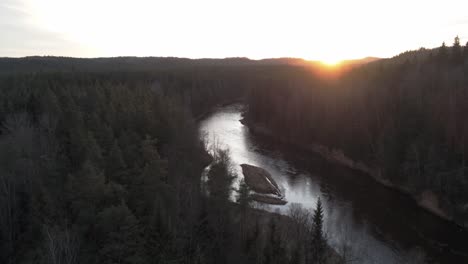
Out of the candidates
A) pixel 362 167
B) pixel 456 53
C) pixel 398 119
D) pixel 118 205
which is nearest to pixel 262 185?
pixel 362 167

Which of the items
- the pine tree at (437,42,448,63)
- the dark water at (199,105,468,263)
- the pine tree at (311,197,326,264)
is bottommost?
the dark water at (199,105,468,263)

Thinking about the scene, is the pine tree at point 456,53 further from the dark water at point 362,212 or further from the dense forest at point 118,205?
the dense forest at point 118,205

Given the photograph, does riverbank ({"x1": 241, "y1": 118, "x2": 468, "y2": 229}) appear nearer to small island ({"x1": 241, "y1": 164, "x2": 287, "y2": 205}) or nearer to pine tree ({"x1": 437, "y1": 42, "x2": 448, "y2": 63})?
small island ({"x1": 241, "y1": 164, "x2": 287, "y2": 205})

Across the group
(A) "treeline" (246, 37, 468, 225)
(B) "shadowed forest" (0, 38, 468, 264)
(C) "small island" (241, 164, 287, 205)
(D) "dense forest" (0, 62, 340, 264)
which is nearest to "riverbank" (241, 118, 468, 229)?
(B) "shadowed forest" (0, 38, 468, 264)

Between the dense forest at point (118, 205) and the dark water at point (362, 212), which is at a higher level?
the dense forest at point (118, 205)

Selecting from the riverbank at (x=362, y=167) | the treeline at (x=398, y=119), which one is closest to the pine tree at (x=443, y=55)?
the treeline at (x=398, y=119)

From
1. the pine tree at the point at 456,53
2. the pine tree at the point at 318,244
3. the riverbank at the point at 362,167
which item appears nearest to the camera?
the pine tree at the point at 318,244
